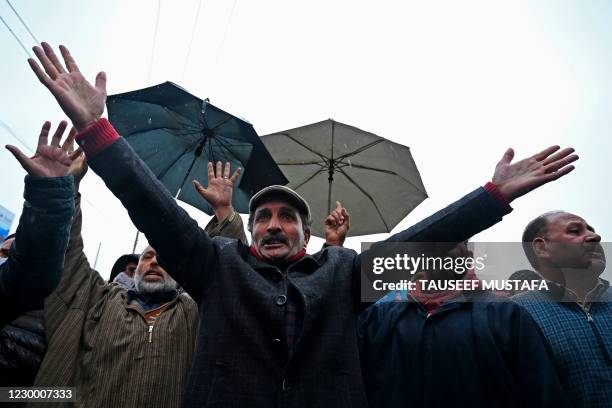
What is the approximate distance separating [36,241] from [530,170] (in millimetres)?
2270

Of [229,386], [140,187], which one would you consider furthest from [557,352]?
[140,187]

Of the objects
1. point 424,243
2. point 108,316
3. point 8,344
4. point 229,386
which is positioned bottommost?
point 229,386

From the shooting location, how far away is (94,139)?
5.17 ft

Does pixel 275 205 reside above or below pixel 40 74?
below

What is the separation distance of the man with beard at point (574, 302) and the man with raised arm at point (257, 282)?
42.2 inches

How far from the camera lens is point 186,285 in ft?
5.90

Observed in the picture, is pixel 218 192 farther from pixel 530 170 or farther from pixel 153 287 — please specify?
pixel 530 170

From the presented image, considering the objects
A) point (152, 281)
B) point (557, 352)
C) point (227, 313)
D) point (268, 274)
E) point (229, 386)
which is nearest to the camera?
point (229, 386)

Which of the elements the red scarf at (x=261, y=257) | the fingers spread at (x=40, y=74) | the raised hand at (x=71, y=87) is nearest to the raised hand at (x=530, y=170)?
the red scarf at (x=261, y=257)

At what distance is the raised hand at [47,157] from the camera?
186 centimetres

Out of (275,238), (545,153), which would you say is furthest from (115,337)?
(545,153)

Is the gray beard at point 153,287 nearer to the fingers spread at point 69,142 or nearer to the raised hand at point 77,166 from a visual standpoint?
the raised hand at point 77,166

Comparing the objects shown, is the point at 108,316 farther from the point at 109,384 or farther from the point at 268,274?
the point at 268,274

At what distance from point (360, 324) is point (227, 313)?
924 mm
